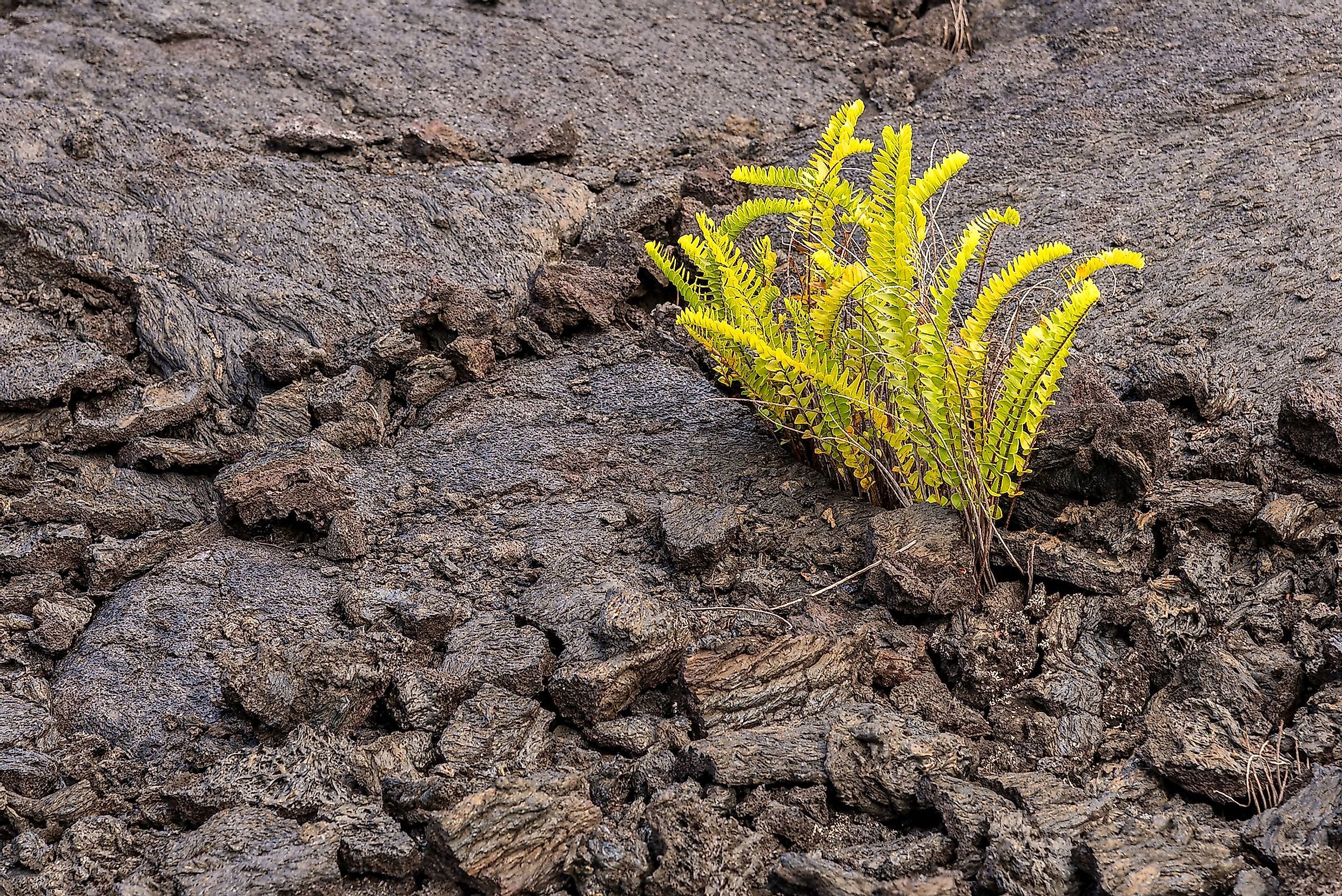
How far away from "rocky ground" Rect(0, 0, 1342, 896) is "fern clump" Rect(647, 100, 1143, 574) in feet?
0.57

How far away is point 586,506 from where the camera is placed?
2.92m

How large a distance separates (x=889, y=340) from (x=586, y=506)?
3.10ft

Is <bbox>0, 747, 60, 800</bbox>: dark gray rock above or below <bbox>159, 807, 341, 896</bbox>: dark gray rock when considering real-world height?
below

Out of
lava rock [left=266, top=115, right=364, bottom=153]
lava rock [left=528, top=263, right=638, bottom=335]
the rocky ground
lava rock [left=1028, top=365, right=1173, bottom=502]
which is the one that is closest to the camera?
the rocky ground

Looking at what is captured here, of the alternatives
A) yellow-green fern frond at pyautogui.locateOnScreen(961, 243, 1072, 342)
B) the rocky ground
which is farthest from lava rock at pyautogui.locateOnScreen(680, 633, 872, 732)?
yellow-green fern frond at pyautogui.locateOnScreen(961, 243, 1072, 342)

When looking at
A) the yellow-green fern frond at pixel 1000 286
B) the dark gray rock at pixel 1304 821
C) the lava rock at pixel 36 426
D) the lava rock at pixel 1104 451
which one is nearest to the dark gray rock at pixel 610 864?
the dark gray rock at pixel 1304 821

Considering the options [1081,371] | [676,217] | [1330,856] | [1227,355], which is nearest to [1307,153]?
[1227,355]

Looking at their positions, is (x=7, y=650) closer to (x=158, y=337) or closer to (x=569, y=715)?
(x=158, y=337)

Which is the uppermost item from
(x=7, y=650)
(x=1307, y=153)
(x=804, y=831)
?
(x=1307, y=153)

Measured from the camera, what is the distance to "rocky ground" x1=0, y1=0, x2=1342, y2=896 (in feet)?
6.61

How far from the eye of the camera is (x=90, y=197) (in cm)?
374

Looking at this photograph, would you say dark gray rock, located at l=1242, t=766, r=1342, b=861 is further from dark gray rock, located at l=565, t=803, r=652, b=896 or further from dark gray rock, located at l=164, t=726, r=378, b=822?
dark gray rock, located at l=164, t=726, r=378, b=822

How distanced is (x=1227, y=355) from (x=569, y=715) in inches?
80.7

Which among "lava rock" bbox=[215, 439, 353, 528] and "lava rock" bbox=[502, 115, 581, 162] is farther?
"lava rock" bbox=[502, 115, 581, 162]
